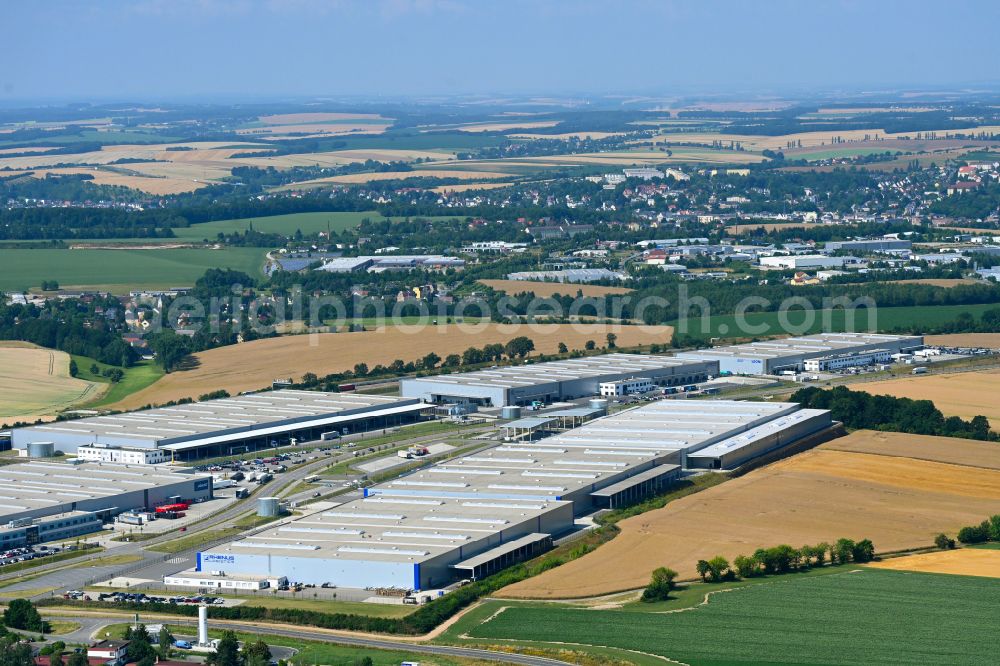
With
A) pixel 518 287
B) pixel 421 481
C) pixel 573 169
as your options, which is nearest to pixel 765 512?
pixel 421 481

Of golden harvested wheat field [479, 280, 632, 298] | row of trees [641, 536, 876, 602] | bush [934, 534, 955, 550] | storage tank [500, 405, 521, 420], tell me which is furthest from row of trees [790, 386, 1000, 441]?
golden harvested wheat field [479, 280, 632, 298]

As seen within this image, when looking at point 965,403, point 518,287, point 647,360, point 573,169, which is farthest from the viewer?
point 573,169

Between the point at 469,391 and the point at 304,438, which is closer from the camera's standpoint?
the point at 304,438

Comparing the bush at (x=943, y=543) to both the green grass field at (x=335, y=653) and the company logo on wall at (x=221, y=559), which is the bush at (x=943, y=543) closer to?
the green grass field at (x=335, y=653)

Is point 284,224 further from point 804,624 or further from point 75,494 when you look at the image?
point 804,624

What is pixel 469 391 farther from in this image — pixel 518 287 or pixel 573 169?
pixel 573 169

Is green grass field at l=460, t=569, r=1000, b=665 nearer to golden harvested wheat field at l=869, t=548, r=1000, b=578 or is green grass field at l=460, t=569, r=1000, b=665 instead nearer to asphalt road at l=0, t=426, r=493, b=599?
golden harvested wheat field at l=869, t=548, r=1000, b=578
